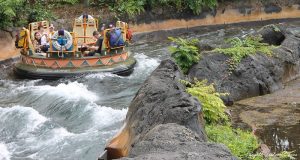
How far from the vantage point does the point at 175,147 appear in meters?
4.97

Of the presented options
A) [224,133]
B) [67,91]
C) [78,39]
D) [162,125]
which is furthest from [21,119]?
[78,39]

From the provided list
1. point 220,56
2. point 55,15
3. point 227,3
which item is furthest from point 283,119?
point 227,3

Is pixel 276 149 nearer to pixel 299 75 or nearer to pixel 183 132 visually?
pixel 183 132

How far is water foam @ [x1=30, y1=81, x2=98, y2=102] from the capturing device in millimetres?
13171

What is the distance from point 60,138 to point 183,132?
527 centimetres

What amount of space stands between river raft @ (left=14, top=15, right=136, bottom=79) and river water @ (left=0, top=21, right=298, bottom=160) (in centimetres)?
24

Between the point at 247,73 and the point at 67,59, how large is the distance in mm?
5871

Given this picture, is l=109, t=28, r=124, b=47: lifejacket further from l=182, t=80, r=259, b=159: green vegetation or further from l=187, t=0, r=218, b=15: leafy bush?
l=187, t=0, r=218, b=15: leafy bush

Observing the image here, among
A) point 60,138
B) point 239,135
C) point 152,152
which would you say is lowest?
point 60,138

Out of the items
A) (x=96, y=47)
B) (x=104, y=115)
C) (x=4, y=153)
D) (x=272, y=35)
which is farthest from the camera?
(x=96, y=47)

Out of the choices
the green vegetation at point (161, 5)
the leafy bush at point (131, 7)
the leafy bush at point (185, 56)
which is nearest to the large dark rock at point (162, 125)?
the leafy bush at point (185, 56)

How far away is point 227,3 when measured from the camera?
2612 cm

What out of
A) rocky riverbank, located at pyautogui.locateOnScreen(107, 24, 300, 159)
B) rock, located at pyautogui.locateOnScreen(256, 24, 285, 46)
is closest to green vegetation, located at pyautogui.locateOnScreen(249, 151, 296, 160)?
rocky riverbank, located at pyautogui.locateOnScreen(107, 24, 300, 159)

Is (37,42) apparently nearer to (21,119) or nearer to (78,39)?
(78,39)
